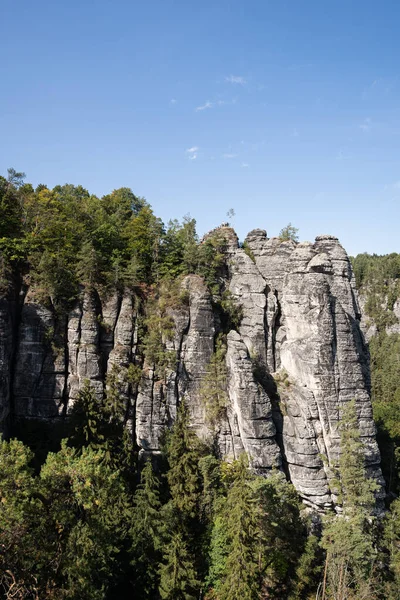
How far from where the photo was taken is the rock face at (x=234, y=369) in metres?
31.2

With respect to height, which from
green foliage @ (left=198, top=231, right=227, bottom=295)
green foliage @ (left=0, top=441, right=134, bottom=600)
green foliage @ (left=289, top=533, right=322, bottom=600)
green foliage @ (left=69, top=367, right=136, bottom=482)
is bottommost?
green foliage @ (left=289, top=533, right=322, bottom=600)

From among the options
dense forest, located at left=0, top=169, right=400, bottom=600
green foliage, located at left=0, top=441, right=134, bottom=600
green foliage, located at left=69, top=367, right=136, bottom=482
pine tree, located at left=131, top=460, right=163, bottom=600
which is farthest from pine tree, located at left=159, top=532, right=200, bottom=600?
green foliage, located at left=69, top=367, right=136, bottom=482

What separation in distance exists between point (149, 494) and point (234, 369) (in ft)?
37.8

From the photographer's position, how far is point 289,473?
3203 centimetres

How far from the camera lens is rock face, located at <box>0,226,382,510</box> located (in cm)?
3116

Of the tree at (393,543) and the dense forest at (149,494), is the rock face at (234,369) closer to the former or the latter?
the dense forest at (149,494)

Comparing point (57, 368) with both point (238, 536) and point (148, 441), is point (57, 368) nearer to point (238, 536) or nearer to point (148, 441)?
point (148, 441)

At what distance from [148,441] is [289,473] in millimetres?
12149

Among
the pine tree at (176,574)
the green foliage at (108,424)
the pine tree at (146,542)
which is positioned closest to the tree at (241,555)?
the pine tree at (176,574)

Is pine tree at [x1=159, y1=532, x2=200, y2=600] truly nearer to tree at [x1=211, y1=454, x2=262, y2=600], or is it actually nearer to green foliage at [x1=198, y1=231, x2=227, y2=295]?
tree at [x1=211, y1=454, x2=262, y2=600]

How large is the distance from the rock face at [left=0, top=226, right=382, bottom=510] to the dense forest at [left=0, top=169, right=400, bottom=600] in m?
1.16

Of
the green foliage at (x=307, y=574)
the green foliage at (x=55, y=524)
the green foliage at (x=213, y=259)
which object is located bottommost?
the green foliage at (x=307, y=574)

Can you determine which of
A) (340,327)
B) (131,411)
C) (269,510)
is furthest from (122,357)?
(340,327)

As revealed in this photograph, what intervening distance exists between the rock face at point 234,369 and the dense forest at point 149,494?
1156 millimetres
